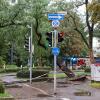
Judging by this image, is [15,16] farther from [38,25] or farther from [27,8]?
[38,25]

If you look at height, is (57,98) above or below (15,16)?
below

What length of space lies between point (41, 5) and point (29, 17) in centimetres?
193

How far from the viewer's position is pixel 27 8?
33375mm

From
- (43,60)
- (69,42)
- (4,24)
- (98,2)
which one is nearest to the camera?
(98,2)

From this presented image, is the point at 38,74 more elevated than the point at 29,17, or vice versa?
the point at 29,17

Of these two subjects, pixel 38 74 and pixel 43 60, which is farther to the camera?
pixel 43 60

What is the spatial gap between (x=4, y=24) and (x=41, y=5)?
395 cm

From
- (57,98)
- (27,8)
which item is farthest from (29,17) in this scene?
(57,98)

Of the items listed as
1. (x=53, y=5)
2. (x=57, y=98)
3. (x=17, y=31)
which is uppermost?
(x=53, y=5)

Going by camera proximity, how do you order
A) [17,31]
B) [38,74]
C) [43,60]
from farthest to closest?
1. [43,60]
2. [38,74]
3. [17,31]

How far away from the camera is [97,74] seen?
32312 mm

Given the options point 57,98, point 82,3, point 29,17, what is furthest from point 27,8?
point 57,98

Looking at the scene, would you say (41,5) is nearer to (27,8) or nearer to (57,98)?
(27,8)

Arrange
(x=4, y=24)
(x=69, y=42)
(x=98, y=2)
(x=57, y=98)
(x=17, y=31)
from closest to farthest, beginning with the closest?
(x=57, y=98), (x=98, y=2), (x=4, y=24), (x=17, y=31), (x=69, y=42)
